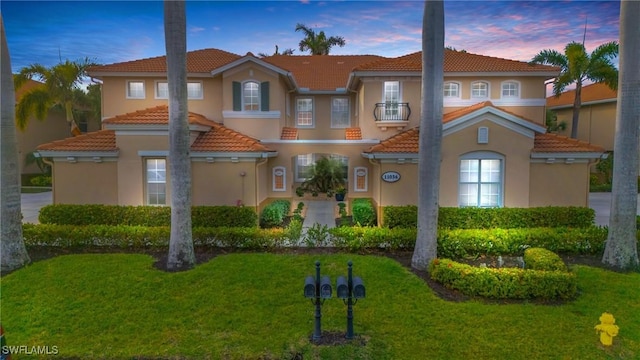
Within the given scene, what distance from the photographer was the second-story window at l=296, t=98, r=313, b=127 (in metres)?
22.1

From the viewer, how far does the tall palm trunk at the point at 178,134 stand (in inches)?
357

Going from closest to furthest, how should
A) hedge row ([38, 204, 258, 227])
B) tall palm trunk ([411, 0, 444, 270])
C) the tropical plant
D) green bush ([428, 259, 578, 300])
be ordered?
green bush ([428, 259, 578, 300])
tall palm trunk ([411, 0, 444, 270])
hedge row ([38, 204, 258, 227])
the tropical plant

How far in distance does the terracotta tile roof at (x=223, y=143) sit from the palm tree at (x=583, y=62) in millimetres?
19744

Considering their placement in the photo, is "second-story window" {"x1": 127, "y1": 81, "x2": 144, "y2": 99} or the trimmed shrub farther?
"second-story window" {"x1": 127, "y1": 81, "x2": 144, "y2": 99}

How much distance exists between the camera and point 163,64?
18.0 m

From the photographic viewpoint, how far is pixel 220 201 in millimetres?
13891

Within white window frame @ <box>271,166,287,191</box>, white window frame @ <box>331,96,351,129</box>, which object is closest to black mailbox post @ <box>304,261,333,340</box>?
white window frame @ <box>271,166,287,191</box>

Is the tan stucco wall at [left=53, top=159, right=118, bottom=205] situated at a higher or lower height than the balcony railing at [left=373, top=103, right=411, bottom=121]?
lower

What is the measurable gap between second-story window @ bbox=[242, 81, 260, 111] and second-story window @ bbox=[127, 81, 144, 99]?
506 centimetres

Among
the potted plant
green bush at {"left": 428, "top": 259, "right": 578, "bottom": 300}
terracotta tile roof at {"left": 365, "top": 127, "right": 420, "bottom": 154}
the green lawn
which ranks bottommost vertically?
the green lawn

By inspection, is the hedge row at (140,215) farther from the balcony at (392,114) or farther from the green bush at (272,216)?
the balcony at (392,114)

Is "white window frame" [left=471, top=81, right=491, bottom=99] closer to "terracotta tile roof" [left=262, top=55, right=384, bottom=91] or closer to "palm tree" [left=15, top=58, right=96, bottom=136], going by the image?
"terracotta tile roof" [left=262, top=55, right=384, bottom=91]

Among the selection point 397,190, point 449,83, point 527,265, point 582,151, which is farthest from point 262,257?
point 449,83

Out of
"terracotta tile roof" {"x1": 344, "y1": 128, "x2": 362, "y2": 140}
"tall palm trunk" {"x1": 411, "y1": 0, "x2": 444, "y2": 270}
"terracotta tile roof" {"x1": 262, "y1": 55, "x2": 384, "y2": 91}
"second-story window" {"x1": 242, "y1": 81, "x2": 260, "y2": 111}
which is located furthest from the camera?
"terracotta tile roof" {"x1": 262, "y1": 55, "x2": 384, "y2": 91}
